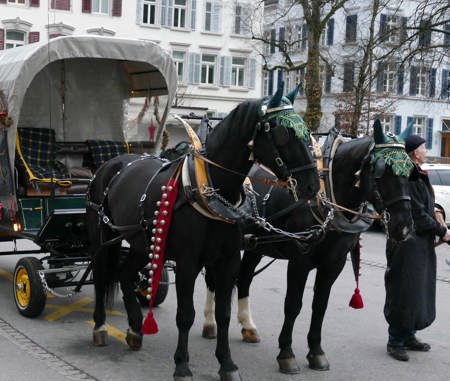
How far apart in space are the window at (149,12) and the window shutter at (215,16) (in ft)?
11.1

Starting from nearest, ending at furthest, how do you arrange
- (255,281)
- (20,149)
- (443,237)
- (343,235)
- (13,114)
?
(343,235) < (443,237) < (13,114) < (20,149) < (255,281)

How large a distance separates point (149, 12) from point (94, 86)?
29631mm

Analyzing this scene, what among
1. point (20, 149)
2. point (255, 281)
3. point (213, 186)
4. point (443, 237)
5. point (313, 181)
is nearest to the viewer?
point (313, 181)

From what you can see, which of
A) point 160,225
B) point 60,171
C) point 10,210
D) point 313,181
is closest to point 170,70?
point 60,171

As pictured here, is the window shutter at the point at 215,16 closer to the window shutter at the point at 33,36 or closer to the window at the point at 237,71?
the window at the point at 237,71

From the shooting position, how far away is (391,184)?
17.4 feet

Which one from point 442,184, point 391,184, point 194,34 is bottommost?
point 442,184

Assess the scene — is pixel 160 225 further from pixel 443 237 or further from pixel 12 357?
pixel 443 237

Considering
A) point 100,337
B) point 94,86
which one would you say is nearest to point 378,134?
point 100,337

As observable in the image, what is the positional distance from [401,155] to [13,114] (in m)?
4.07

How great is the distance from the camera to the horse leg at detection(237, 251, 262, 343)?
671cm

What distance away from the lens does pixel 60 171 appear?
8.33 m

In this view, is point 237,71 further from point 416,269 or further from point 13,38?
point 416,269

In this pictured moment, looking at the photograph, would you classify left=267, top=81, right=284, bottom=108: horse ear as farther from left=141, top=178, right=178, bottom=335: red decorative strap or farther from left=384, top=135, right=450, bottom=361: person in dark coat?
left=384, top=135, right=450, bottom=361: person in dark coat
